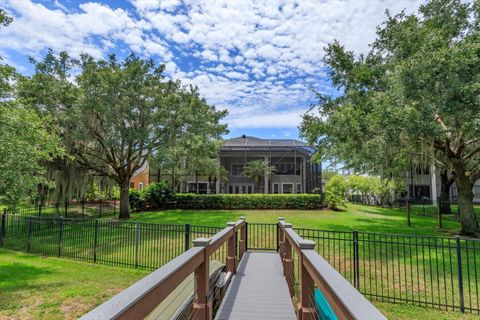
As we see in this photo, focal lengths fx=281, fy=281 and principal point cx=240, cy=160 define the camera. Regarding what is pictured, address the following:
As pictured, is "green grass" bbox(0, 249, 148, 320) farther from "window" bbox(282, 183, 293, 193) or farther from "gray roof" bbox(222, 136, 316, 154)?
"window" bbox(282, 183, 293, 193)

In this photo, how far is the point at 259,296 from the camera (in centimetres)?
427

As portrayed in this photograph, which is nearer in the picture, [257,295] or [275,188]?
[257,295]

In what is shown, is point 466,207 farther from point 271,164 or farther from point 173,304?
point 271,164

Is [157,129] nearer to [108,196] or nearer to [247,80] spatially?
[247,80]

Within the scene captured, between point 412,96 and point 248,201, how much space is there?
12.6m

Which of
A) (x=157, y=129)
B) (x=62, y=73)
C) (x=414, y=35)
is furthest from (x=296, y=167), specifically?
(x=62, y=73)

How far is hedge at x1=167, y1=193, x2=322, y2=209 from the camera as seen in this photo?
740 inches

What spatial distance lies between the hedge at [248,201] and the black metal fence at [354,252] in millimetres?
8649

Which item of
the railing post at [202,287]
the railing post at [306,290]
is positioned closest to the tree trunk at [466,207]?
the railing post at [306,290]

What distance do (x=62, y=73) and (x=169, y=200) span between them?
32.9ft

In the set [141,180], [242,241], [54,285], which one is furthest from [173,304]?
[141,180]

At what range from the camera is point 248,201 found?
758 inches

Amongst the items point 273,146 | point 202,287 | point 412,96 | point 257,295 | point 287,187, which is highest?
point 273,146

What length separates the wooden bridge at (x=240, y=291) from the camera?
1339 millimetres
